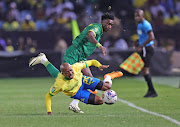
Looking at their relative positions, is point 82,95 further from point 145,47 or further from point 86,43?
point 145,47

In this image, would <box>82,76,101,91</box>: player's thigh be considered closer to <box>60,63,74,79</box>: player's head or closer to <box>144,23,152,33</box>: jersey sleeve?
<box>60,63,74,79</box>: player's head

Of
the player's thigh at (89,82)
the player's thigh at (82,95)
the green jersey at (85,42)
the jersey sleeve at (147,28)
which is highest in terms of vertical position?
the jersey sleeve at (147,28)

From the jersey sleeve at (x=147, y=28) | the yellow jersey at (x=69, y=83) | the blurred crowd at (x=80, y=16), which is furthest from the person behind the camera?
the blurred crowd at (x=80, y=16)

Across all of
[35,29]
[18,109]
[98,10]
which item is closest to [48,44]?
[35,29]

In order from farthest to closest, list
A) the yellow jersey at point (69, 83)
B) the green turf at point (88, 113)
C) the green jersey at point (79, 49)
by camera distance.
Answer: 1. the green jersey at point (79, 49)
2. the yellow jersey at point (69, 83)
3. the green turf at point (88, 113)

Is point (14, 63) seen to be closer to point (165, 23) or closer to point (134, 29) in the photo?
point (134, 29)

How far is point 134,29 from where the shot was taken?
24312 millimetres

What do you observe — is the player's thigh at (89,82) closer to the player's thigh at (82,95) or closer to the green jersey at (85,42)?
the player's thigh at (82,95)

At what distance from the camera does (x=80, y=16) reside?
78.5 feet

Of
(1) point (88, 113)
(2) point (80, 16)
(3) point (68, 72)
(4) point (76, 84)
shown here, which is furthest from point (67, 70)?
(2) point (80, 16)

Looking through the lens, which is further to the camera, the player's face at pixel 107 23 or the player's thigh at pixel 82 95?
the player's face at pixel 107 23

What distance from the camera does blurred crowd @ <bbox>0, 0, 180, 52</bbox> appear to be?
23.1 m

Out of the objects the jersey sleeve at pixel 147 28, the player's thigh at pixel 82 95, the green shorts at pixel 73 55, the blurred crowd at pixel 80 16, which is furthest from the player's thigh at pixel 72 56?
the blurred crowd at pixel 80 16

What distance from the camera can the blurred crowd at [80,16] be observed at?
23125 mm
